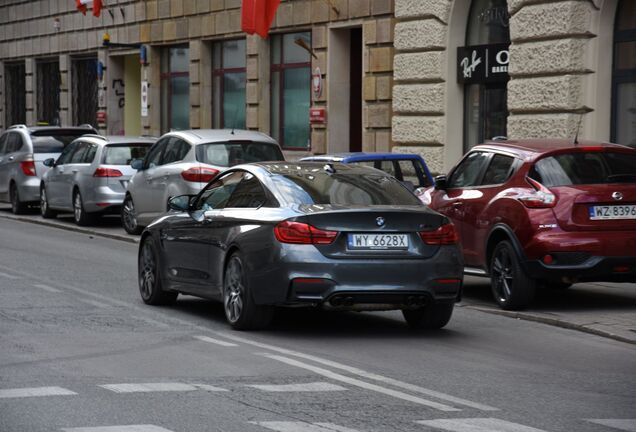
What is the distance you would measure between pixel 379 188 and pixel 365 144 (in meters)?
15.6

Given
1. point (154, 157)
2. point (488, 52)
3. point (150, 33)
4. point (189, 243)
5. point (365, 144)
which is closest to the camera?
point (189, 243)

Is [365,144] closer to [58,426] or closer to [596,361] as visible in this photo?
[596,361]

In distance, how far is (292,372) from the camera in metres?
9.58

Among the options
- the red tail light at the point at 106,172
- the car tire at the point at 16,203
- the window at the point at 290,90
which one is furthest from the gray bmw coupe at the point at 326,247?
the window at the point at 290,90

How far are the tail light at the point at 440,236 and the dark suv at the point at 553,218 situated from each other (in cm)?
194

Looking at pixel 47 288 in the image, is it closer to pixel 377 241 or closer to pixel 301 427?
pixel 377 241

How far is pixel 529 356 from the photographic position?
10.9 meters

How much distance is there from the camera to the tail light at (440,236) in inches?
455

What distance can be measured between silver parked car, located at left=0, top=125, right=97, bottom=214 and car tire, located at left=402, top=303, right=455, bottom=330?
57.3 ft

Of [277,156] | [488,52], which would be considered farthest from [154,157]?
[488,52]

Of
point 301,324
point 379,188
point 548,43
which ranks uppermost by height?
point 548,43

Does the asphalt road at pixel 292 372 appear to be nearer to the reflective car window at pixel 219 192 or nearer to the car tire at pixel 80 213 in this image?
the reflective car window at pixel 219 192

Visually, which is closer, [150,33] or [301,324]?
[301,324]

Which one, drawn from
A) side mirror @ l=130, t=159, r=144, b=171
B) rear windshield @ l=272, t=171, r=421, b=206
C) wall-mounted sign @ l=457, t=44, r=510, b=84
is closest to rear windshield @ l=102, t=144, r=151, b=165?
side mirror @ l=130, t=159, r=144, b=171
